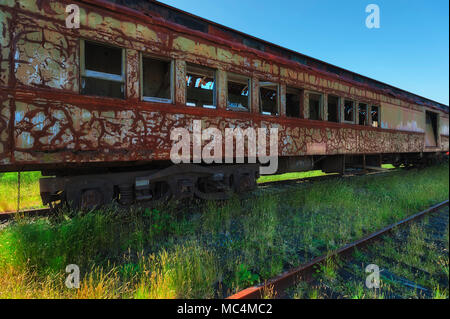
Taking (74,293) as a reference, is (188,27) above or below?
above

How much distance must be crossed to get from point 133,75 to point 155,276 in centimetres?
292

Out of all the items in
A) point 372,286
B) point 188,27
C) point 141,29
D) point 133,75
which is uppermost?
point 188,27

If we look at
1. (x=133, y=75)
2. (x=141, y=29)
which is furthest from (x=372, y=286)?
(x=141, y=29)

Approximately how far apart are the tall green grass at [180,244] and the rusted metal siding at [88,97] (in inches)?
39.0

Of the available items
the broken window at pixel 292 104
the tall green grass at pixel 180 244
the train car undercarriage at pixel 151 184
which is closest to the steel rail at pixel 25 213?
the train car undercarriage at pixel 151 184

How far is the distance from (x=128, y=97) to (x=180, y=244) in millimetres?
2367

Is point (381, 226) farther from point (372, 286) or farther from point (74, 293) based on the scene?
point (74, 293)

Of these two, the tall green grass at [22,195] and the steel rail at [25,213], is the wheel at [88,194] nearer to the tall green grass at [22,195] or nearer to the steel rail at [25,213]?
the steel rail at [25,213]

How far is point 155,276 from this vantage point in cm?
212

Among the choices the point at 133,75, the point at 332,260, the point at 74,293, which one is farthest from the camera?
the point at 133,75

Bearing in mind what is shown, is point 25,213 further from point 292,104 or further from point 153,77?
point 292,104

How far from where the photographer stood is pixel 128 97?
330cm

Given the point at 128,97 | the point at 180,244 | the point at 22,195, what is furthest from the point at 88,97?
the point at 22,195
